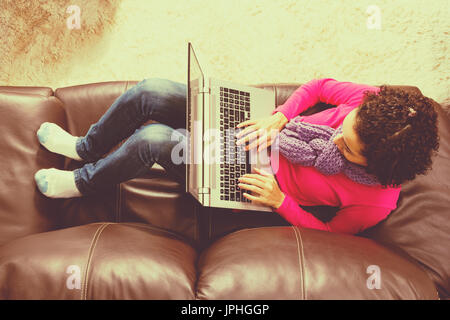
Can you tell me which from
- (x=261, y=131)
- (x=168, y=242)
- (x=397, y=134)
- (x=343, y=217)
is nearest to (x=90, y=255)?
(x=168, y=242)

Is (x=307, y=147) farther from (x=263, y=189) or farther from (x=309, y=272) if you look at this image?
(x=309, y=272)

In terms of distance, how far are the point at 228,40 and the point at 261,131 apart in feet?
2.63

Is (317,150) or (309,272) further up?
(317,150)

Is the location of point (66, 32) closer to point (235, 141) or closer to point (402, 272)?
point (235, 141)

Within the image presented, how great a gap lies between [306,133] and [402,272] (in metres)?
0.47

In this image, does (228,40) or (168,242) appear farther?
(228,40)

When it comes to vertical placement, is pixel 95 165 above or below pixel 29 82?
below

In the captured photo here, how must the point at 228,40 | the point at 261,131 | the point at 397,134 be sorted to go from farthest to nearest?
the point at 228,40, the point at 261,131, the point at 397,134

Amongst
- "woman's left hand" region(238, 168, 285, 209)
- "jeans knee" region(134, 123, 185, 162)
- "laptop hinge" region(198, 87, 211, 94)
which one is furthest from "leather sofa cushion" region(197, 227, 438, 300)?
"laptop hinge" region(198, 87, 211, 94)

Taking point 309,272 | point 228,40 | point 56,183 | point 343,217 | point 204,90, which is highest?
point 228,40

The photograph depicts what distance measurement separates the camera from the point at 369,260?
2.51 feet

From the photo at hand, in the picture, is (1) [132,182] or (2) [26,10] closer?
(1) [132,182]

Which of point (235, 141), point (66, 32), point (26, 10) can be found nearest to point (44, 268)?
point (235, 141)

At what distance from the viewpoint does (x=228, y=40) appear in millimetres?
1571
